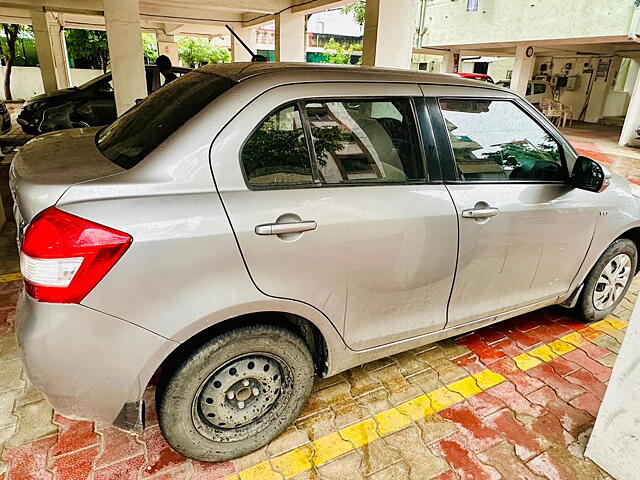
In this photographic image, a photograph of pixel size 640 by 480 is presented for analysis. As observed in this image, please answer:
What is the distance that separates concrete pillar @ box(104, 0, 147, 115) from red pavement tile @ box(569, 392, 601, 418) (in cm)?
768

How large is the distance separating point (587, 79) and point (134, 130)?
81.5 feet

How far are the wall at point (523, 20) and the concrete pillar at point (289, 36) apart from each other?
8.77 meters

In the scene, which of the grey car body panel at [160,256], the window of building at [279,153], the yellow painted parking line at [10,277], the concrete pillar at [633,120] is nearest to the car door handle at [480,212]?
the grey car body panel at [160,256]

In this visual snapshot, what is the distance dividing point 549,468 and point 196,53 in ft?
105

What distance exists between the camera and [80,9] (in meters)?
11.2

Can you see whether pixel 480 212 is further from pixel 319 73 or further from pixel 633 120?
pixel 633 120

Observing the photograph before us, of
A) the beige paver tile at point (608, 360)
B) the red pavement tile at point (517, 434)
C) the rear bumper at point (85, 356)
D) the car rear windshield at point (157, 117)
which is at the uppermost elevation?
the car rear windshield at point (157, 117)

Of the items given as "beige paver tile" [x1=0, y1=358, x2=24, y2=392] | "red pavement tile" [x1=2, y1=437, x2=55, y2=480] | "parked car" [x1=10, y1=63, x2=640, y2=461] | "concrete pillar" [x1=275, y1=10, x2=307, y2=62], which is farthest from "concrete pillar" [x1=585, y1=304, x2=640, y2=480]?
"concrete pillar" [x1=275, y1=10, x2=307, y2=62]

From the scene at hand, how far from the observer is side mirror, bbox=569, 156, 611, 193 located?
262cm

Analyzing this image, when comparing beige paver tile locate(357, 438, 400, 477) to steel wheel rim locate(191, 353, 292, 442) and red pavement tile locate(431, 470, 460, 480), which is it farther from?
steel wheel rim locate(191, 353, 292, 442)

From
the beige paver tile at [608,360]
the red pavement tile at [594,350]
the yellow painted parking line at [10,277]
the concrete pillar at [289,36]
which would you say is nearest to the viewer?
the beige paver tile at [608,360]

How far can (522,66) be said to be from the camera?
1738 cm

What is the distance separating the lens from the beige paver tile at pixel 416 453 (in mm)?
2115

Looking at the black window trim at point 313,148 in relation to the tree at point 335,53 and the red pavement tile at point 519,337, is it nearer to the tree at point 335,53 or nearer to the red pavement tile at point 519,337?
the red pavement tile at point 519,337
